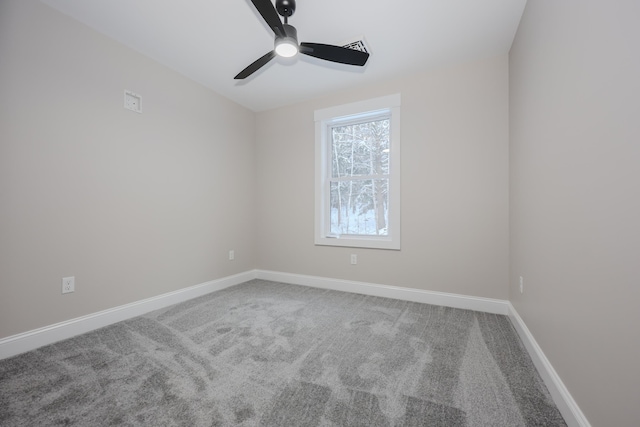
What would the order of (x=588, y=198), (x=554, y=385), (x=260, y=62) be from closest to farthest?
1. (x=588, y=198)
2. (x=554, y=385)
3. (x=260, y=62)

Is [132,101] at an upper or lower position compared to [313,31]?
lower

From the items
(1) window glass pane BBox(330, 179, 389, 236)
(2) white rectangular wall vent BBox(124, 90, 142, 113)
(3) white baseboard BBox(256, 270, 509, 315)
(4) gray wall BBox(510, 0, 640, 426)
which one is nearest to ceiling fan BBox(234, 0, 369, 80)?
(4) gray wall BBox(510, 0, 640, 426)

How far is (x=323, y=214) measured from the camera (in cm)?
344

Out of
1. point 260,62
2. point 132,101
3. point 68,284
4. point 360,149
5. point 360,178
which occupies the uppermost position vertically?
point 260,62

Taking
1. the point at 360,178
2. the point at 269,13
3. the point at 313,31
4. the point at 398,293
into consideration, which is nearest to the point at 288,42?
the point at 269,13

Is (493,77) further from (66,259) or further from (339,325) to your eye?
(66,259)

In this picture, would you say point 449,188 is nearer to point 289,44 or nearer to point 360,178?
point 360,178

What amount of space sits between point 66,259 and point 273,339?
1.76m

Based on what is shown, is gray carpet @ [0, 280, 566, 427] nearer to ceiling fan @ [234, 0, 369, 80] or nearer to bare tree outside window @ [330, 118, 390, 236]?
bare tree outside window @ [330, 118, 390, 236]

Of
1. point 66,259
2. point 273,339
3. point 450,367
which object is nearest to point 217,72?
point 66,259

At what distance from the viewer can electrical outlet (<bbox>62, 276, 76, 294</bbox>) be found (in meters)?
1.98

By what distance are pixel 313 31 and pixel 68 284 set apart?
2892 millimetres

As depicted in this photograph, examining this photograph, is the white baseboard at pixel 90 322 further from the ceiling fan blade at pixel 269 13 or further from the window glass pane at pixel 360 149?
the ceiling fan blade at pixel 269 13

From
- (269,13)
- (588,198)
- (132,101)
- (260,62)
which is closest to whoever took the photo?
(588,198)
